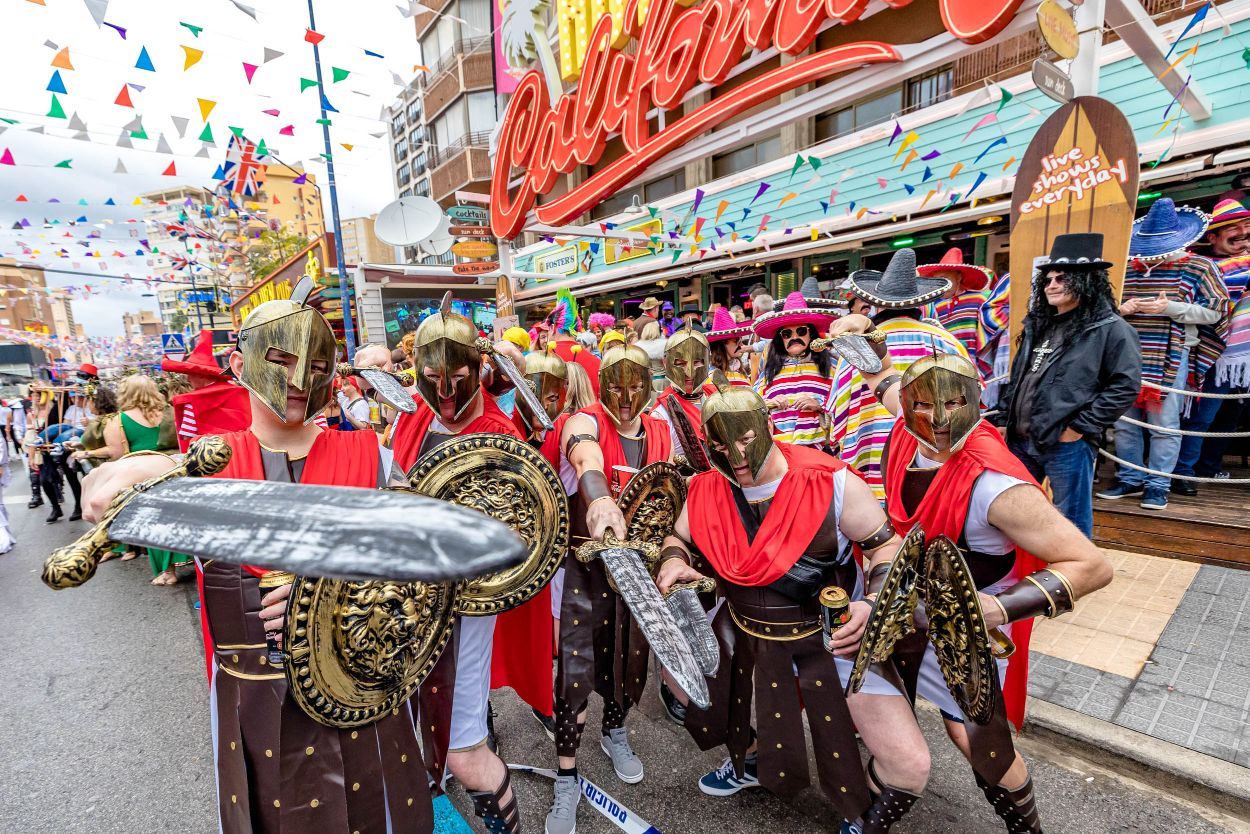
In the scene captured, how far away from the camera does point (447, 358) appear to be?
88.7 inches

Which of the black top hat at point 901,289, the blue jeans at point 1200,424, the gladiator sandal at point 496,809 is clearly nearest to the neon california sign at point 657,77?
the black top hat at point 901,289

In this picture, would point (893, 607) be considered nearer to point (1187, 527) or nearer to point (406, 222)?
point (1187, 527)

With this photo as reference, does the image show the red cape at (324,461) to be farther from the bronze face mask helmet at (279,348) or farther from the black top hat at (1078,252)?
the black top hat at (1078,252)

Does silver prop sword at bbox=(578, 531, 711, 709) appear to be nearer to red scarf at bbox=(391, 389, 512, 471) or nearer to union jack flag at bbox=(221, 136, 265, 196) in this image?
red scarf at bbox=(391, 389, 512, 471)

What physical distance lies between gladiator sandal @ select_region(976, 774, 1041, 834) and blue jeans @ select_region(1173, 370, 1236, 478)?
4838 millimetres

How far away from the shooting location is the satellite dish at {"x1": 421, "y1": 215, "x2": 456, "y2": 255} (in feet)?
36.5

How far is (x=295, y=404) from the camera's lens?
5.40 ft

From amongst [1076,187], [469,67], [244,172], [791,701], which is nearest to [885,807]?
[791,701]

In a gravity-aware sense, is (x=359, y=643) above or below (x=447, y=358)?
below

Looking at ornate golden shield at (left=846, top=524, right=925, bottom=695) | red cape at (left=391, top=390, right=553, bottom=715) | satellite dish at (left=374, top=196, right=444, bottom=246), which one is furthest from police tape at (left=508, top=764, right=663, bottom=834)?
satellite dish at (left=374, top=196, right=444, bottom=246)

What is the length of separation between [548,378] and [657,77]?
716 cm

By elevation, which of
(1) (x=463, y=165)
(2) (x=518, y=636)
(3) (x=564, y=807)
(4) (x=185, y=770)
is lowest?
(4) (x=185, y=770)

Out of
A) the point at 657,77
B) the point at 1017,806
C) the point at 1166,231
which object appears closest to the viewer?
the point at 1017,806

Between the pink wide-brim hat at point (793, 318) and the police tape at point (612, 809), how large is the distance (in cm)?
320
